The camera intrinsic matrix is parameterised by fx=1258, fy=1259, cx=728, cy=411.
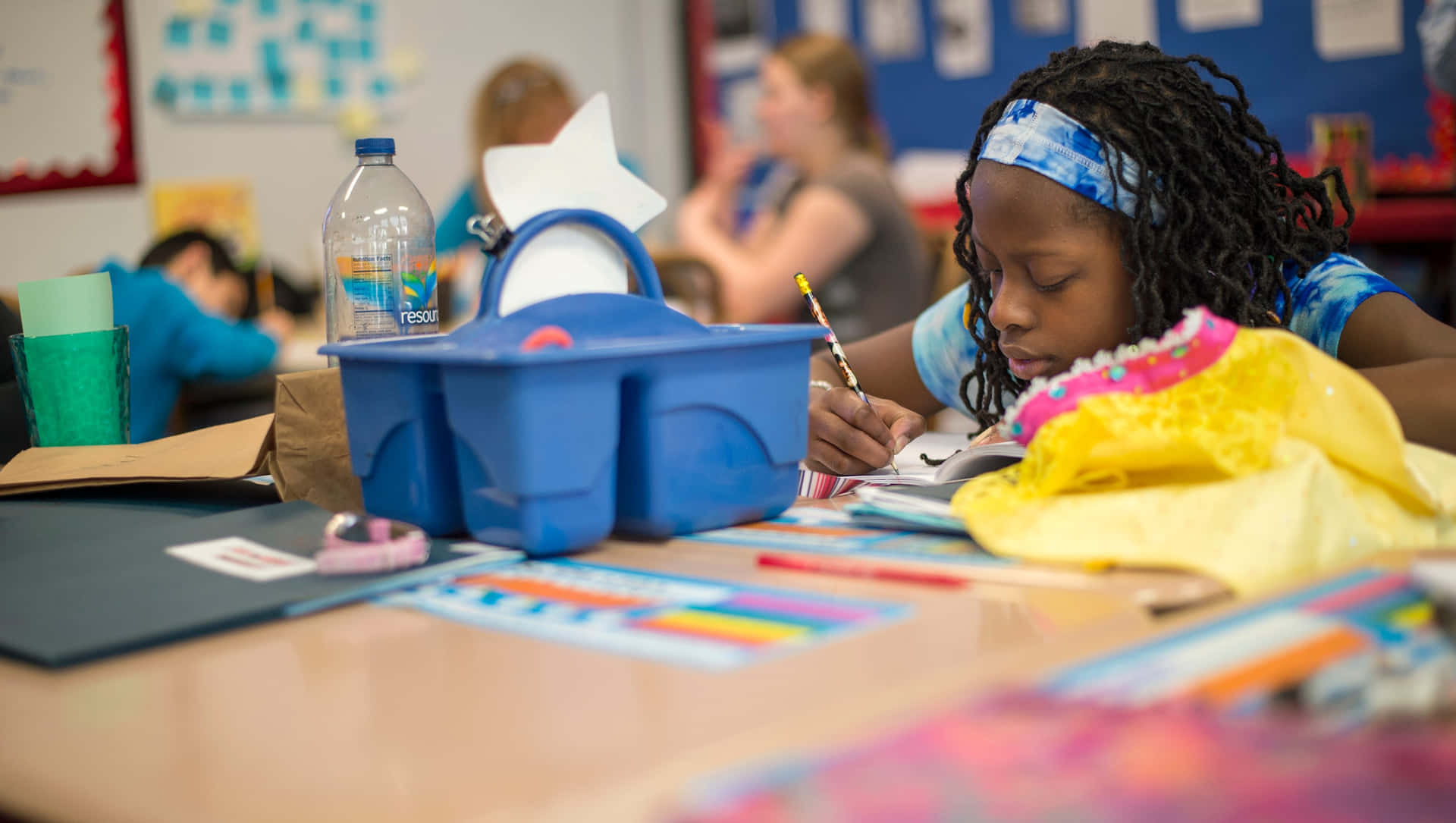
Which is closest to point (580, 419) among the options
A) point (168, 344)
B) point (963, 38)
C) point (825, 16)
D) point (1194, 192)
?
point (1194, 192)

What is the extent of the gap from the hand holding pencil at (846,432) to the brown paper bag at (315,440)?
0.37 m

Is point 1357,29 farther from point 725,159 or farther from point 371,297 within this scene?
point 371,297

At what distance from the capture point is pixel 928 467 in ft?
3.46

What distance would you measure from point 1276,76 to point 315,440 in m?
2.75

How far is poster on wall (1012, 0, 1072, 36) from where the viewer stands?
11.2 ft

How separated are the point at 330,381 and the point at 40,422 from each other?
0.33m

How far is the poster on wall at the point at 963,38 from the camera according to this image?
3.60 m

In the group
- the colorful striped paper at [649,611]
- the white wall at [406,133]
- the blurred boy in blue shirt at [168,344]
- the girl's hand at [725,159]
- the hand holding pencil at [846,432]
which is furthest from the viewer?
the girl's hand at [725,159]

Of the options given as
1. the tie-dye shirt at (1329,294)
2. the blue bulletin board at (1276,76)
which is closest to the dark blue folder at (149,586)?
the tie-dye shirt at (1329,294)

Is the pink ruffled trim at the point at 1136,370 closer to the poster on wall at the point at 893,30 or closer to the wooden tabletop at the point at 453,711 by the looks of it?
the wooden tabletop at the point at 453,711

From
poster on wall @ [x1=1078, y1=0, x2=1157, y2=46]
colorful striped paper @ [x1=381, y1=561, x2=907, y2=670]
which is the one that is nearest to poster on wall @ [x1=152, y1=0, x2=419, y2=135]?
poster on wall @ [x1=1078, y1=0, x2=1157, y2=46]

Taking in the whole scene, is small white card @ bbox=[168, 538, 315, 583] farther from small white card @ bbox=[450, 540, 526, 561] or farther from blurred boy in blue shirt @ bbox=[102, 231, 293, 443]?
blurred boy in blue shirt @ bbox=[102, 231, 293, 443]

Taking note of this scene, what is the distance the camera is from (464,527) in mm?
830

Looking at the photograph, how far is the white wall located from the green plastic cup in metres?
2.08
